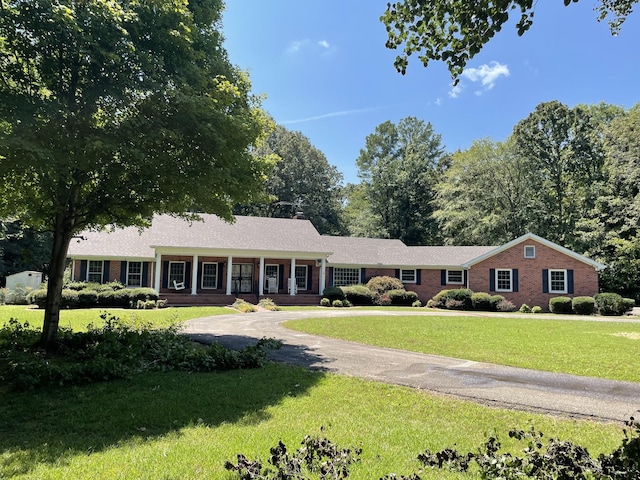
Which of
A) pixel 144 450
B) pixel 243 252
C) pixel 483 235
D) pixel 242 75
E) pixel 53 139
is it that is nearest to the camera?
pixel 144 450

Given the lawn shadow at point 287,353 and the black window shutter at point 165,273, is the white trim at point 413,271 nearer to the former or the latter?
the black window shutter at point 165,273

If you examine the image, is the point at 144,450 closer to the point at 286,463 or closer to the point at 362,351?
the point at 286,463

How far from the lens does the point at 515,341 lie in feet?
41.2

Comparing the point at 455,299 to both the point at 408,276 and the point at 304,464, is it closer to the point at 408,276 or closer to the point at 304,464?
the point at 408,276

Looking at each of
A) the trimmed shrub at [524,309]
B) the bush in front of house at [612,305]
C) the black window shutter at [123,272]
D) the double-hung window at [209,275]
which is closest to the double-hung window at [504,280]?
the trimmed shrub at [524,309]

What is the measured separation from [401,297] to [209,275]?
13016 mm

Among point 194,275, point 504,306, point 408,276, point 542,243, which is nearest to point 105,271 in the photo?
point 194,275

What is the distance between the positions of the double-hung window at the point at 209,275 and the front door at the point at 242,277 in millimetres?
1102

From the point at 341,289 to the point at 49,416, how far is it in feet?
74.0

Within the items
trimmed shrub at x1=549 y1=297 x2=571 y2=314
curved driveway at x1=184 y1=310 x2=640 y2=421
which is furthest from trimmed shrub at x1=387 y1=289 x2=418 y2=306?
curved driveway at x1=184 y1=310 x2=640 y2=421

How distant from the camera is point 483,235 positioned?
39250 mm

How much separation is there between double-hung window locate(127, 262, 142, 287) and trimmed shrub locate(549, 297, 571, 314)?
2526cm

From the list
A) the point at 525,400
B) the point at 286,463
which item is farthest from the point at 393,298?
the point at 286,463

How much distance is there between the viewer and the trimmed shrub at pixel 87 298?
70.0 ft
